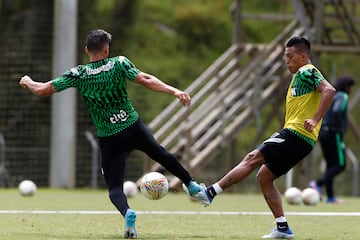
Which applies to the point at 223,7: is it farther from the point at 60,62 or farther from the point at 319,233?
the point at 319,233

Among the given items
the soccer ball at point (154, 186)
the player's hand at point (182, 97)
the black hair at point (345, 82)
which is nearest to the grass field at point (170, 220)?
the soccer ball at point (154, 186)

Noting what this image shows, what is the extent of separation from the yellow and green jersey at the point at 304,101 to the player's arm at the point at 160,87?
1.04 metres

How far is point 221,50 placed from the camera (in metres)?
37.1

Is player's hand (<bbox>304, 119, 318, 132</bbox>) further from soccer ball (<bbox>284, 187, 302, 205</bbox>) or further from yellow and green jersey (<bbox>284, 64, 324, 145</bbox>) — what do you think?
soccer ball (<bbox>284, 187, 302, 205</bbox>)

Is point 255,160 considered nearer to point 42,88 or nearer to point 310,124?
point 310,124

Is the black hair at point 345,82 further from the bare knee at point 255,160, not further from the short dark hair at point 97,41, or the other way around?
the short dark hair at point 97,41

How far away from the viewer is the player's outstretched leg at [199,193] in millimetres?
10469

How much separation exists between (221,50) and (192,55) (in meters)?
1.08

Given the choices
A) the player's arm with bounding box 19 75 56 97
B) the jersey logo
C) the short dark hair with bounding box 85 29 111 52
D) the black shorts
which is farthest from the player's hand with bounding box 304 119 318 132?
the player's arm with bounding box 19 75 56 97

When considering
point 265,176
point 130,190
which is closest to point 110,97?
point 265,176

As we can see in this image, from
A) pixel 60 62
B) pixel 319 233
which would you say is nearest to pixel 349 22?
pixel 60 62

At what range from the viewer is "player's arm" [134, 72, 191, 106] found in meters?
9.99

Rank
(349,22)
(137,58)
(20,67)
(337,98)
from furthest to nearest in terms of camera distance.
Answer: (137,58) → (20,67) → (349,22) → (337,98)

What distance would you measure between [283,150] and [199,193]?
95 centimetres
